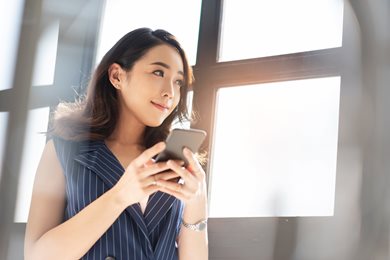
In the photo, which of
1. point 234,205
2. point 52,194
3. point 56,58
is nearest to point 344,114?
point 234,205

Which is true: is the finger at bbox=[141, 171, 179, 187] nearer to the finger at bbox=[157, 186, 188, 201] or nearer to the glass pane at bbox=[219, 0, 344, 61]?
the finger at bbox=[157, 186, 188, 201]

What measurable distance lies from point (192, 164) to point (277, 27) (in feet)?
1.45

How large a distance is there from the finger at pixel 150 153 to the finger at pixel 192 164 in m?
0.03

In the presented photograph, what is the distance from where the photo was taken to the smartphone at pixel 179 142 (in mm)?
755

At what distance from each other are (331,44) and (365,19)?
3.0 inches

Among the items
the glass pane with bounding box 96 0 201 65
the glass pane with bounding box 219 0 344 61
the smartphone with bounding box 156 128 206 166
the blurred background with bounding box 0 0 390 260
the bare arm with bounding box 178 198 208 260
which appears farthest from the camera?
the glass pane with bounding box 96 0 201 65

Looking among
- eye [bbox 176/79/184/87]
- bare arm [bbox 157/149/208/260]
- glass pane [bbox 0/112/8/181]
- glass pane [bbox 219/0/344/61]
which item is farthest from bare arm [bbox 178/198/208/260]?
glass pane [bbox 0/112/8/181]

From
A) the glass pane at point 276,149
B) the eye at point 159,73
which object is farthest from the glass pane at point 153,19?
the eye at point 159,73

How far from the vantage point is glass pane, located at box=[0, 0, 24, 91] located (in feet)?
4.22

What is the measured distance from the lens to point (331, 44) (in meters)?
1.06

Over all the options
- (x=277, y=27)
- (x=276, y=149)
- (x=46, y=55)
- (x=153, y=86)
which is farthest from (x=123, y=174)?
(x=46, y=55)

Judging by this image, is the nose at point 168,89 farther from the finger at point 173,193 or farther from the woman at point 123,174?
the finger at point 173,193

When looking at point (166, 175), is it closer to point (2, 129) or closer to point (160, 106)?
point (160, 106)

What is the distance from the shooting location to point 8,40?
130cm
